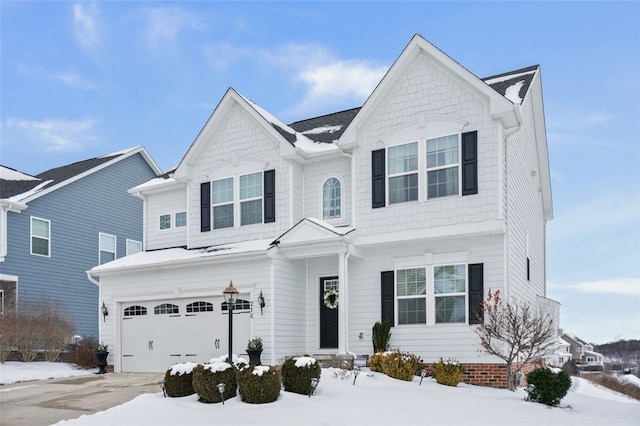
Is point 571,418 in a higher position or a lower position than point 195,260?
lower

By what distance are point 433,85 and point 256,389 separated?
30.9 feet

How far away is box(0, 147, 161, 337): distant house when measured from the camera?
2372 cm

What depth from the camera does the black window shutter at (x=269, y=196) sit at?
18609 mm

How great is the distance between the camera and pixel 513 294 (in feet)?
52.3

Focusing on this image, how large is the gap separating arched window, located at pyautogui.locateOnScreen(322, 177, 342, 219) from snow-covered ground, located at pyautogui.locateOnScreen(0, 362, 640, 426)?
19.4 ft

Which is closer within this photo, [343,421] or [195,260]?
[343,421]

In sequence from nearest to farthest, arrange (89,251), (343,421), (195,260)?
(343,421) → (195,260) → (89,251)

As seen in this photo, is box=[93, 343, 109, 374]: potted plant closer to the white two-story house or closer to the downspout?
the white two-story house

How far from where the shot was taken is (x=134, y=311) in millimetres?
19781

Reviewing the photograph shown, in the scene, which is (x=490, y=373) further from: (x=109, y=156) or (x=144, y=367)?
(x=109, y=156)

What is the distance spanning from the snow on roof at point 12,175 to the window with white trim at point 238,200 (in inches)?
470

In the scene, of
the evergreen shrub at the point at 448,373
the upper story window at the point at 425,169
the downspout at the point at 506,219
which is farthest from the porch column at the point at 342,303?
the downspout at the point at 506,219

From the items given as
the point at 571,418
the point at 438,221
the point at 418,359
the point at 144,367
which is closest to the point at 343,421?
the point at 571,418

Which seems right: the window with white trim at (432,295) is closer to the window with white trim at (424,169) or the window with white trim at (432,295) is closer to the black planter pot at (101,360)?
the window with white trim at (424,169)
